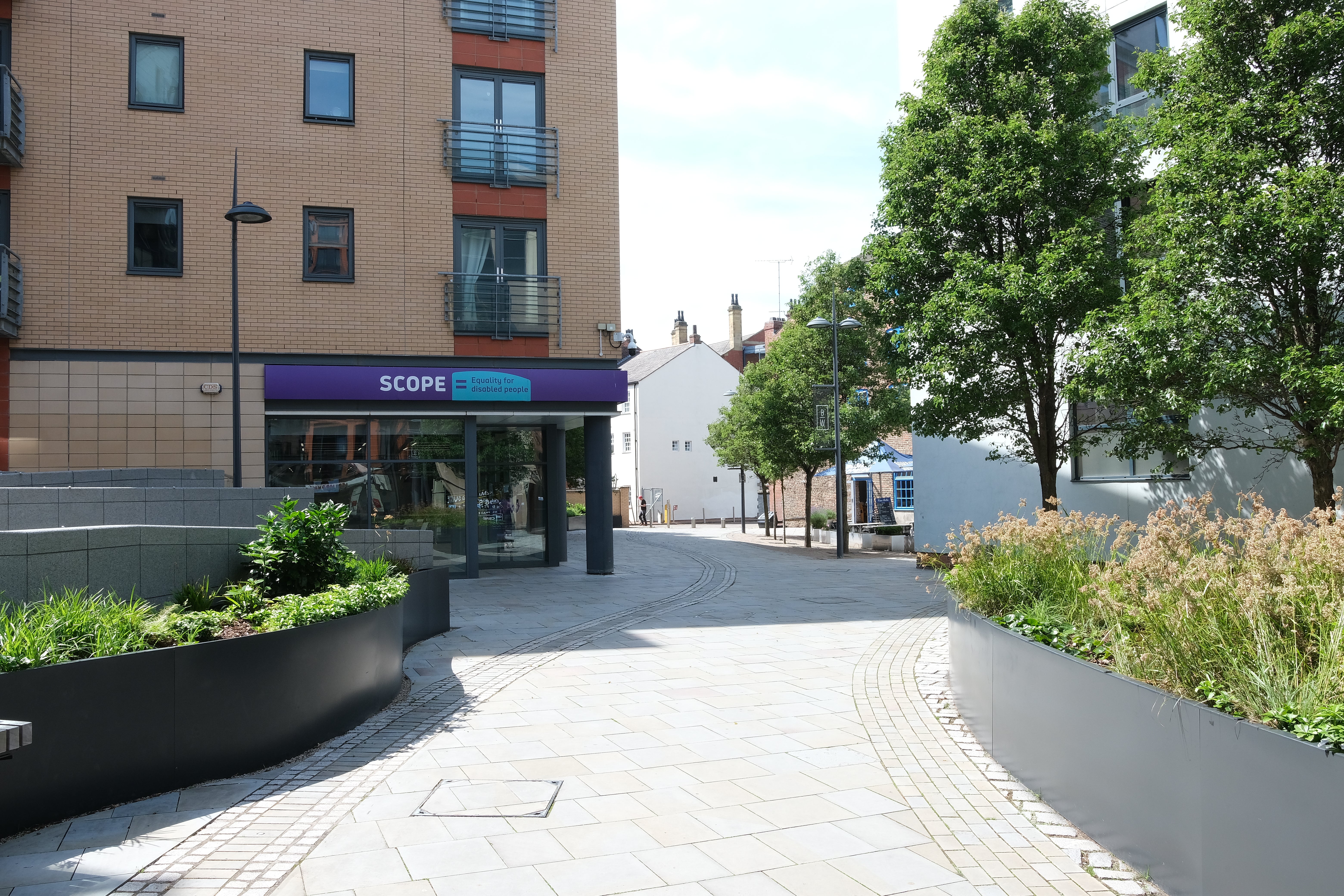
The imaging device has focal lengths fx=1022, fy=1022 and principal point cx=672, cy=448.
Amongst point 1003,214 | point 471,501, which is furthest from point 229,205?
point 1003,214

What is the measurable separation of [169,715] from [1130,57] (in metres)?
20.5

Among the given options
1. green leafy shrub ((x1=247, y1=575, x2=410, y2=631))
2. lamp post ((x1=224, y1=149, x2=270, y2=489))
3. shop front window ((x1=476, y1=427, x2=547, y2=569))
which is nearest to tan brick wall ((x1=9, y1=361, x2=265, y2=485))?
lamp post ((x1=224, y1=149, x2=270, y2=489))

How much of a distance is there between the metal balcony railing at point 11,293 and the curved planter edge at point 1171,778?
15.9 m

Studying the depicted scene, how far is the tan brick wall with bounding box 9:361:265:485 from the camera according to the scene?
53.5ft

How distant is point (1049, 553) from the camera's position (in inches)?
294

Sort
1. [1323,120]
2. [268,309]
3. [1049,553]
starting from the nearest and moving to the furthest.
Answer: [1049,553] < [1323,120] < [268,309]

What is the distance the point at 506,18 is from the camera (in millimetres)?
19469

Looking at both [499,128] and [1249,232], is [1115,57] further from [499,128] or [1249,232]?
[499,128]

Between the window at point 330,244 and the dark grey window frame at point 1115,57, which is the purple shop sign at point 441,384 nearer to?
the window at point 330,244

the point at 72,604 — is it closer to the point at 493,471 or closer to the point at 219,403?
the point at 219,403

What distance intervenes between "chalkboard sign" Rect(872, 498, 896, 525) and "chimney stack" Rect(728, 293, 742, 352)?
1026 inches

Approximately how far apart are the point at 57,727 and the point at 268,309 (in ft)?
44.4

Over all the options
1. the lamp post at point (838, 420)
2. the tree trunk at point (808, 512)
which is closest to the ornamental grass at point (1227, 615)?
the lamp post at point (838, 420)

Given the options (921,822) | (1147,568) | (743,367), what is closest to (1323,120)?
(1147,568)
